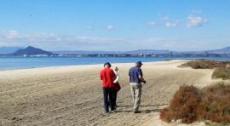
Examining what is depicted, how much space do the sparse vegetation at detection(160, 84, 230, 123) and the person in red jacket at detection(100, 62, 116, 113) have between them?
3.10m

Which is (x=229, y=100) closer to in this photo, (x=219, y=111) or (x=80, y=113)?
(x=219, y=111)

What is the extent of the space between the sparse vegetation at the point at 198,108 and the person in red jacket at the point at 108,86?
3.10m

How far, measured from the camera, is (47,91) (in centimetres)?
2622

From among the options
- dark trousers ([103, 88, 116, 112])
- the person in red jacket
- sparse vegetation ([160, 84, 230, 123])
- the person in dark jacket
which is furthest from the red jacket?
sparse vegetation ([160, 84, 230, 123])

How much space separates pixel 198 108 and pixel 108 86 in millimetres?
4412

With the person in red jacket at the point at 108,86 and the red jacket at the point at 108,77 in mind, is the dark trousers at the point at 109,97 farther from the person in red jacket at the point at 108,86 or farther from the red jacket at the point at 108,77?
the red jacket at the point at 108,77

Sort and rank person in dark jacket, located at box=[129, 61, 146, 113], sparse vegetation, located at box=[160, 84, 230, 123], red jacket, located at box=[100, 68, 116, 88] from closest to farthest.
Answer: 1. sparse vegetation, located at box=[160, 84, 230, 123]
2. person in dark jacket, located at box=[129, 61, 146, 113]
3. red jacket, located at box=[100, 68, 116, 88]

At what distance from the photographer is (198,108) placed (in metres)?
13.8

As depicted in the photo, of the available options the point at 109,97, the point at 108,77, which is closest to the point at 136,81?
the point at 108,77

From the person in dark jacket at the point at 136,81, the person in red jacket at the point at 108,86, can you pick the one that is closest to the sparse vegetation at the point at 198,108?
the person in dark jacket at the point at 136,81

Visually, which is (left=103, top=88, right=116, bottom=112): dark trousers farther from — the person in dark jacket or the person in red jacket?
the person in dark jacket

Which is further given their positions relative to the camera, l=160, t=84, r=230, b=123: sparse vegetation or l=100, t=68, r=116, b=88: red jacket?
l=100, t=68, r=116, b=88: red jacket

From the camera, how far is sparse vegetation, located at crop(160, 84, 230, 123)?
13367 mm

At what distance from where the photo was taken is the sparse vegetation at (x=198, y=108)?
13.4 m
